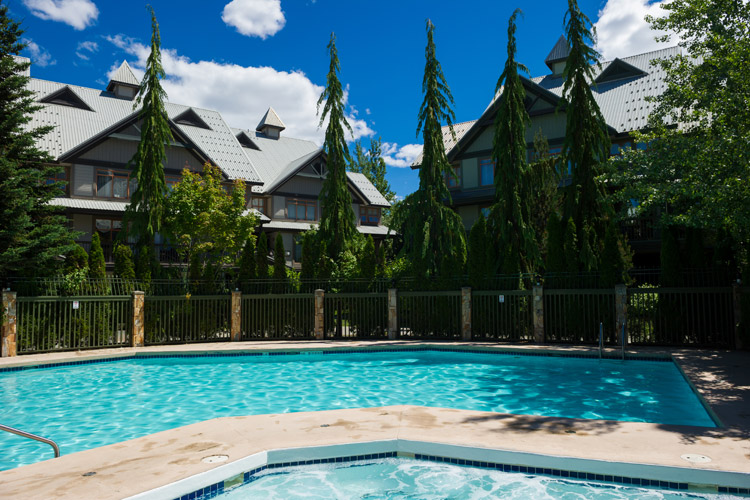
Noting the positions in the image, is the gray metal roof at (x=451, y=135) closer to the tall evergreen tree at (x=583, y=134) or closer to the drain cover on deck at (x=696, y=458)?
the tall evergreen tree at (x=583, y=134)

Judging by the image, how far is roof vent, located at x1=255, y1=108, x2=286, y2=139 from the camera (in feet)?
137

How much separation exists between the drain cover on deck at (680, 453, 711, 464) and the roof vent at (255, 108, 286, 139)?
39512 millimetres

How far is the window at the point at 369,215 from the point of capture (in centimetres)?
3997

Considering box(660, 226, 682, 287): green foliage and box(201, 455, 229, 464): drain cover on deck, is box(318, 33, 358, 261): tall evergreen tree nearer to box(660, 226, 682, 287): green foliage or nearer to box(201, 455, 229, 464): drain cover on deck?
box(660, 226, 682, 287): green foliage

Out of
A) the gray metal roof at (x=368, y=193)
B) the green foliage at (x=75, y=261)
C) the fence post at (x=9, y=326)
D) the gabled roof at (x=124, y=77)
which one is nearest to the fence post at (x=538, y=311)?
Answer: the green foliage at (x=75, y=261)

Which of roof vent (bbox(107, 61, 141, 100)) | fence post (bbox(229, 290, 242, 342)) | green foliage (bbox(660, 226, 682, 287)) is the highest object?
roof vent (bbox(107, 61, 141, 100))

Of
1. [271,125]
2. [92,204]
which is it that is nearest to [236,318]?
[92,204]

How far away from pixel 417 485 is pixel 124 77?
37.1 m

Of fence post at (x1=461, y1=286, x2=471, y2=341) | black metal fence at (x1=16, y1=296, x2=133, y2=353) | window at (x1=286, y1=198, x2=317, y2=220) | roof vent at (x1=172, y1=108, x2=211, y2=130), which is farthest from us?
window at (x1=286, y1=198, x2=317, y2=220)

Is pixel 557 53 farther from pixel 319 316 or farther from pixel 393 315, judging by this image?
pixel 319 316

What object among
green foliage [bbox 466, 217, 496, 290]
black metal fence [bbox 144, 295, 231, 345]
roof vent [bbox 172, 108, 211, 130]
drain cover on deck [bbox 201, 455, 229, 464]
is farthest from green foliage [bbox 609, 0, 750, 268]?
roof vent [bbox 172, 108, 211, 130]

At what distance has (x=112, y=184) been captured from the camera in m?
28.5

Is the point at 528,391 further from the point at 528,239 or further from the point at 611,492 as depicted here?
the point at 528,239

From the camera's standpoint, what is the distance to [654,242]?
82.3 ft
